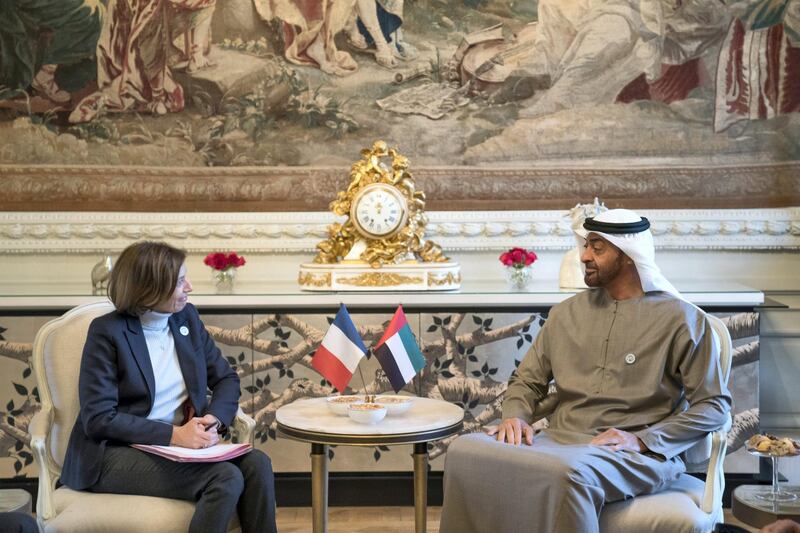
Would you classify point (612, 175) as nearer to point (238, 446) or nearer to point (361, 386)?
point (361, 386)

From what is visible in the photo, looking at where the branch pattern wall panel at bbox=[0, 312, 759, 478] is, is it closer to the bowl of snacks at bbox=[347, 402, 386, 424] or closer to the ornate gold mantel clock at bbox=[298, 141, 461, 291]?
the ornate gold mantel clock at bbox=[298, 141, 461, 291]

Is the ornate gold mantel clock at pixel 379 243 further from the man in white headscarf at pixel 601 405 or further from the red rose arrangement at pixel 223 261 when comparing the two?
the man in white headscarf at pixel 601 405

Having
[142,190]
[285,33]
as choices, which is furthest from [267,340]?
[285,33]

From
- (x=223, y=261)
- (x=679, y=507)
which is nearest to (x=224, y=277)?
(x=223, y=261)

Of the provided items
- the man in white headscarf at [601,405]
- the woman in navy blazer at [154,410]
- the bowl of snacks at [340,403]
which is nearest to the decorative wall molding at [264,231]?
the man in white headscarf at [601,405]

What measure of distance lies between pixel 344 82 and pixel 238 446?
371cm

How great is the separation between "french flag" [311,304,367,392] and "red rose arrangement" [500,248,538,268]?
2.17m

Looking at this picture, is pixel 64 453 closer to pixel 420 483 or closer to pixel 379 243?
pixel 420 483

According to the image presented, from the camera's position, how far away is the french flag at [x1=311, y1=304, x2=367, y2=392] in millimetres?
4625

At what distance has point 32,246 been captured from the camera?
7.14 meters

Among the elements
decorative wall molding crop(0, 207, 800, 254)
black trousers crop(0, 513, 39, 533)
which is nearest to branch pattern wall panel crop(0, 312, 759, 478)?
decorative wall molding crop(0, 207, 800, 254)

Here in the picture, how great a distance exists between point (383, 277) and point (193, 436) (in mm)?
2298

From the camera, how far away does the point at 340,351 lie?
4.64 metres

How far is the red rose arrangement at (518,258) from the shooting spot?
6582 mm
